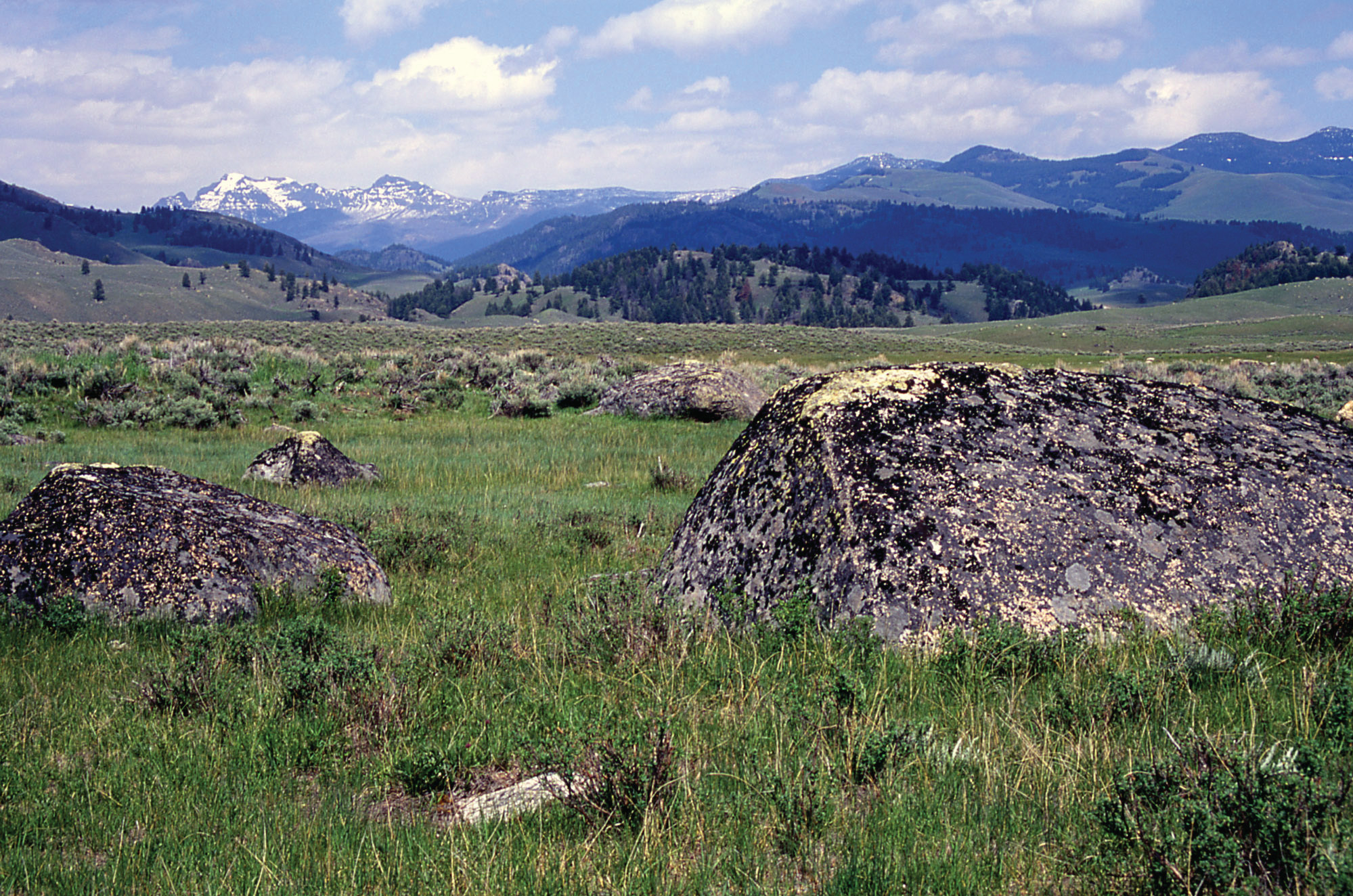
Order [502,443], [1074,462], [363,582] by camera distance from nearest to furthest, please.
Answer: [1074,462] < [363,582] < [502,443]

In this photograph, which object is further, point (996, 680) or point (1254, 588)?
point (1254, 588)

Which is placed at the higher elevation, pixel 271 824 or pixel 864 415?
pixel 864 415

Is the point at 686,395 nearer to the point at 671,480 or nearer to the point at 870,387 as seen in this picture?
the point at 671,480

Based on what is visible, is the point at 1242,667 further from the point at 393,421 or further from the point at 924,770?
the point at 393,421

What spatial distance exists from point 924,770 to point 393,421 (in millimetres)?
20252

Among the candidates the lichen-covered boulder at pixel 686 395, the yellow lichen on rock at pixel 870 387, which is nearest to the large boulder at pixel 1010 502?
the yellow lichen on rock at pixel 870 387

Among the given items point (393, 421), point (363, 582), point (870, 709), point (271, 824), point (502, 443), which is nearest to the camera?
point (271, 824)

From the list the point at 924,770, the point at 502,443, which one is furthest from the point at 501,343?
the point at 924,770

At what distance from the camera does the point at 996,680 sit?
4.13 m

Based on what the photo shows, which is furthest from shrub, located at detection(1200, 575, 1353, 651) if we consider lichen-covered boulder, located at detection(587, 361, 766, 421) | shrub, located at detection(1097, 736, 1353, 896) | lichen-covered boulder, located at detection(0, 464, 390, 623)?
lichen-covered boulder, located at detection(587, 361, 766, 421)

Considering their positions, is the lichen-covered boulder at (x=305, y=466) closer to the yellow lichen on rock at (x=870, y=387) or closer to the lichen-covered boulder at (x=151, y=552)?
the lichen-covered boulder at (x=151, y=552)

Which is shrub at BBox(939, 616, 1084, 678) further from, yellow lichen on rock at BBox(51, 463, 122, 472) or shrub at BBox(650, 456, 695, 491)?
shrub at BBox(650, 456, 695, 491)

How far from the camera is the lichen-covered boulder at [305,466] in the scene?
1306 cm

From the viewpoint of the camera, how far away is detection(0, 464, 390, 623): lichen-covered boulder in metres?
6.12
